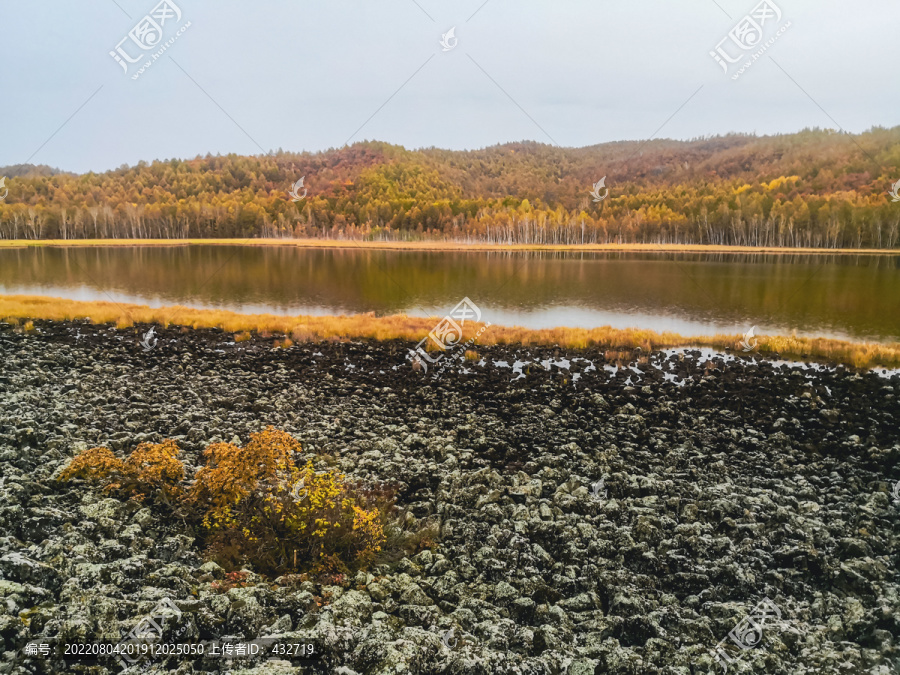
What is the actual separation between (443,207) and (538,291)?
11296cm

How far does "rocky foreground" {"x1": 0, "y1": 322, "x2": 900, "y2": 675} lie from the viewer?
5410 mm

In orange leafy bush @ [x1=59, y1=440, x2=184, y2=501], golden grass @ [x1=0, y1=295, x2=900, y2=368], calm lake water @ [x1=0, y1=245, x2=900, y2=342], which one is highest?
calm lake water @ [x1=0, y1=245, x2=900, y2=342]

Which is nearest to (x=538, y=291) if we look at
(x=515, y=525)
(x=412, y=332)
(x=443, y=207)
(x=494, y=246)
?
(x=412, y=332)


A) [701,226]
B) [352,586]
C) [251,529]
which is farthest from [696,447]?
[701,226]

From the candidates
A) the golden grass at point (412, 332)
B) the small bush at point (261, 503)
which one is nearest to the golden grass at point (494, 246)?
the golden grass at point (412, 332)

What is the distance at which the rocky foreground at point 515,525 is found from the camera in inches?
213

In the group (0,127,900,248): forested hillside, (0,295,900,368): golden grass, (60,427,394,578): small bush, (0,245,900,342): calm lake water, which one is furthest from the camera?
(0,127,900,248): forested hillside

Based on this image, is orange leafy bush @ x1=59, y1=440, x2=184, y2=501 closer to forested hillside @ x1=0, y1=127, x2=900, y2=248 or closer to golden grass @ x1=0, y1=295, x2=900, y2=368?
golden grass @ x1=0, y1=295, x2=900, y2=368

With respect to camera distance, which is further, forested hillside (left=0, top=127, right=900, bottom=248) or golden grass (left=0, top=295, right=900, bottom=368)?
forested hillside (left=0, top=127, right=900, bottom=248)

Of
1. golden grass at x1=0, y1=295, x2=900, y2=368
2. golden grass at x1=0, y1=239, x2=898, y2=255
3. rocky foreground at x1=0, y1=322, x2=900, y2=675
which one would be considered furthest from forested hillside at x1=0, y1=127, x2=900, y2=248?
rocky foreground at x1=0, y1=322, x2=900, y2=675

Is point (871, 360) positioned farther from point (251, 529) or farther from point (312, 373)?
point (251, 529)

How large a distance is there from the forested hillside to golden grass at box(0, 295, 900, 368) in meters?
92.4

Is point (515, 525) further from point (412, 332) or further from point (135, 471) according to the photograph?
point (412, 332)

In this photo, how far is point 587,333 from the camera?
2223 cm
